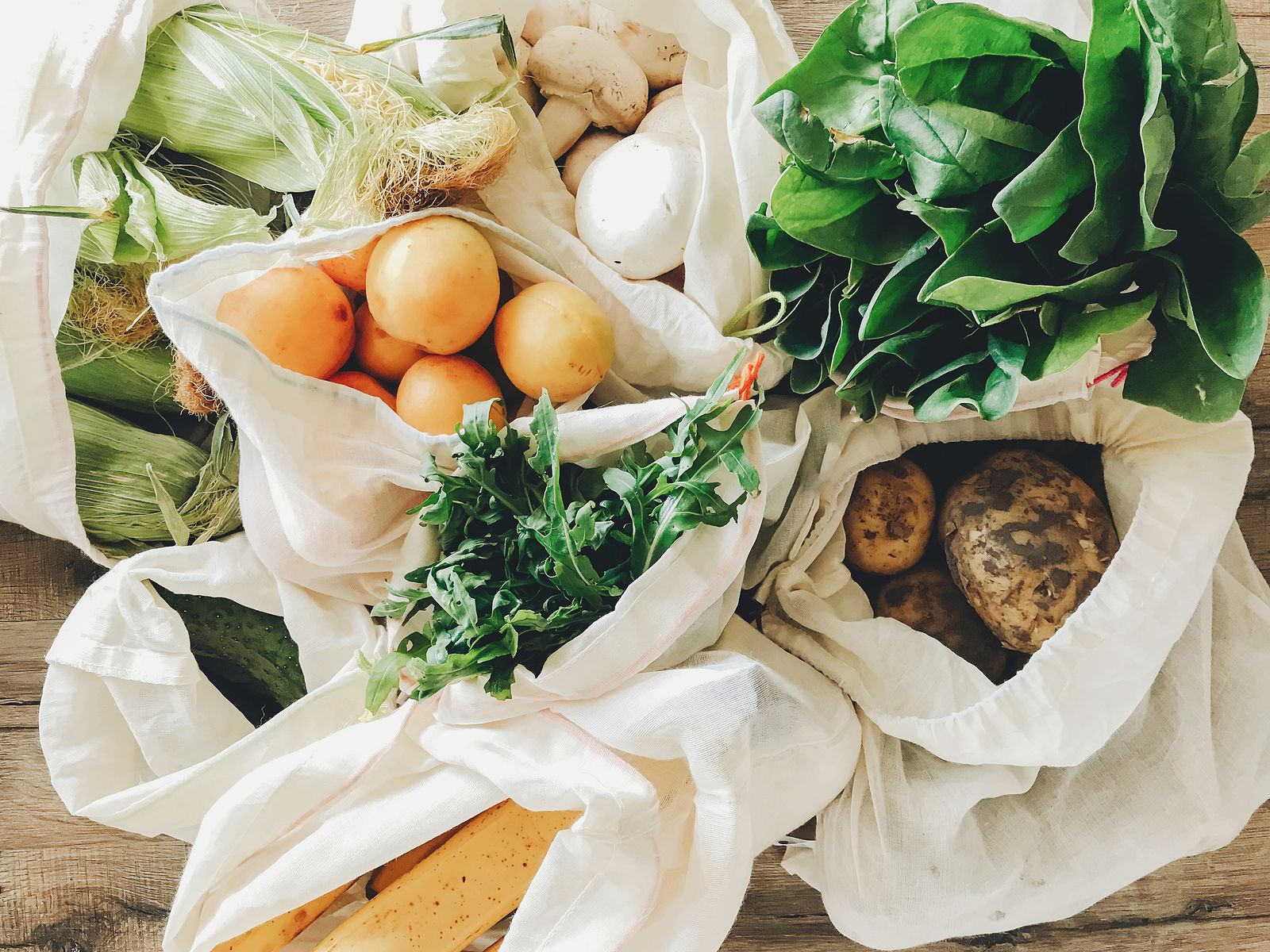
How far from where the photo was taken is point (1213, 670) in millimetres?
746

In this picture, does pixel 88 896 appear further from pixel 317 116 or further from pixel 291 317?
pixel 317 116

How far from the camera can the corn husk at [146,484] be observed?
751 millimetres

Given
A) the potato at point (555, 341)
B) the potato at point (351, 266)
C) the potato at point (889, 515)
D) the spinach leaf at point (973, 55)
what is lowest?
the potato at point (889, 515)

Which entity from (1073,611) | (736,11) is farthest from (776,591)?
(736,11)

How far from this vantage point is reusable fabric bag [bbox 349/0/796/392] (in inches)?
27.1

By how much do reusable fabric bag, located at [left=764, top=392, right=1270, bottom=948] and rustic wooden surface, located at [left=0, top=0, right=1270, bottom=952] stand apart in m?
0.11

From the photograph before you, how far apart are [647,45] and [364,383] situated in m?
0.39

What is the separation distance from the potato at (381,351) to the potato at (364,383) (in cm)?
1

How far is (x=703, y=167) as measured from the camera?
0.70 meters

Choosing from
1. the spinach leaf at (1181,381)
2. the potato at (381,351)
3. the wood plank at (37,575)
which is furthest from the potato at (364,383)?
the spinach leaf at (1181,381)

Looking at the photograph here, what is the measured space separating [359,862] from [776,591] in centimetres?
38

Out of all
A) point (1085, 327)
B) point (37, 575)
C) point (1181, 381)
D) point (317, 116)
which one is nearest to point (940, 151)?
point (1085, 327)

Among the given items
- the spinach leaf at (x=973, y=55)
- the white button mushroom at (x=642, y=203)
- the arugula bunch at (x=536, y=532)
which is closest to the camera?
the spinach leaf at (x=973, y=55)

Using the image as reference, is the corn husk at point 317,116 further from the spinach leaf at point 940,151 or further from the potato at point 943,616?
the potato at point 943,616
